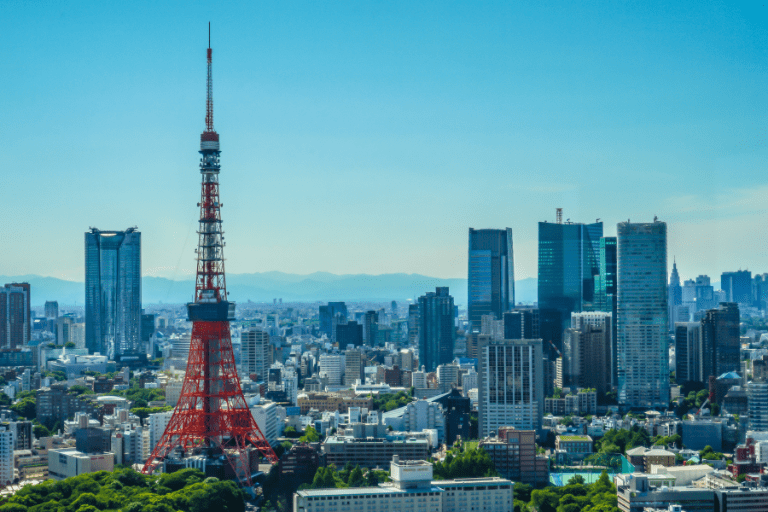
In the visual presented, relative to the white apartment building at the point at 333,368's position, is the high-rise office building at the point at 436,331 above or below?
above

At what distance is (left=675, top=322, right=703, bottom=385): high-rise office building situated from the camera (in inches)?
1452

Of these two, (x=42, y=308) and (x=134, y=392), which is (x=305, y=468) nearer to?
(x=134, y=392)

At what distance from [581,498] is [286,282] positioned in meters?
118

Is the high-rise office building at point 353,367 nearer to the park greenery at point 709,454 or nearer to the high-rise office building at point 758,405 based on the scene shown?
the high-rise office building at point 758,405

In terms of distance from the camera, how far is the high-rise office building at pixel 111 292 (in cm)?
5212

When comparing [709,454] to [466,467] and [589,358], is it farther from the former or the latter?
[589,358]

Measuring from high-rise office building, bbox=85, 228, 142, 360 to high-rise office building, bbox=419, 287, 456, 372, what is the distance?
14155 millimetres

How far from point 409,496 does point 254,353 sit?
23.8 meters

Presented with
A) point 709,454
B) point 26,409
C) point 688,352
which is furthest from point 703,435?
point 26,409

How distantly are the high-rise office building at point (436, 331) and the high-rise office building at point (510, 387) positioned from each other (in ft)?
69.7

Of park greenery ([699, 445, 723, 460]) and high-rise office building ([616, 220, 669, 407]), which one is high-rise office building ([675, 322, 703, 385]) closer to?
high-rise office building ([616, 220, 669, 407])

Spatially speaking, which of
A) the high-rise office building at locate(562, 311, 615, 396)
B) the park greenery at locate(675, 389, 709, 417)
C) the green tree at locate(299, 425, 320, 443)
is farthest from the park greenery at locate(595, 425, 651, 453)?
the high-rise office building at locate(562, 311, 615, 396)

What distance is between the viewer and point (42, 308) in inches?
3187

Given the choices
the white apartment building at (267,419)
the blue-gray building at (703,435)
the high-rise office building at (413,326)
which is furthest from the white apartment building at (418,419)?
the high-rise office building at (413,326)
